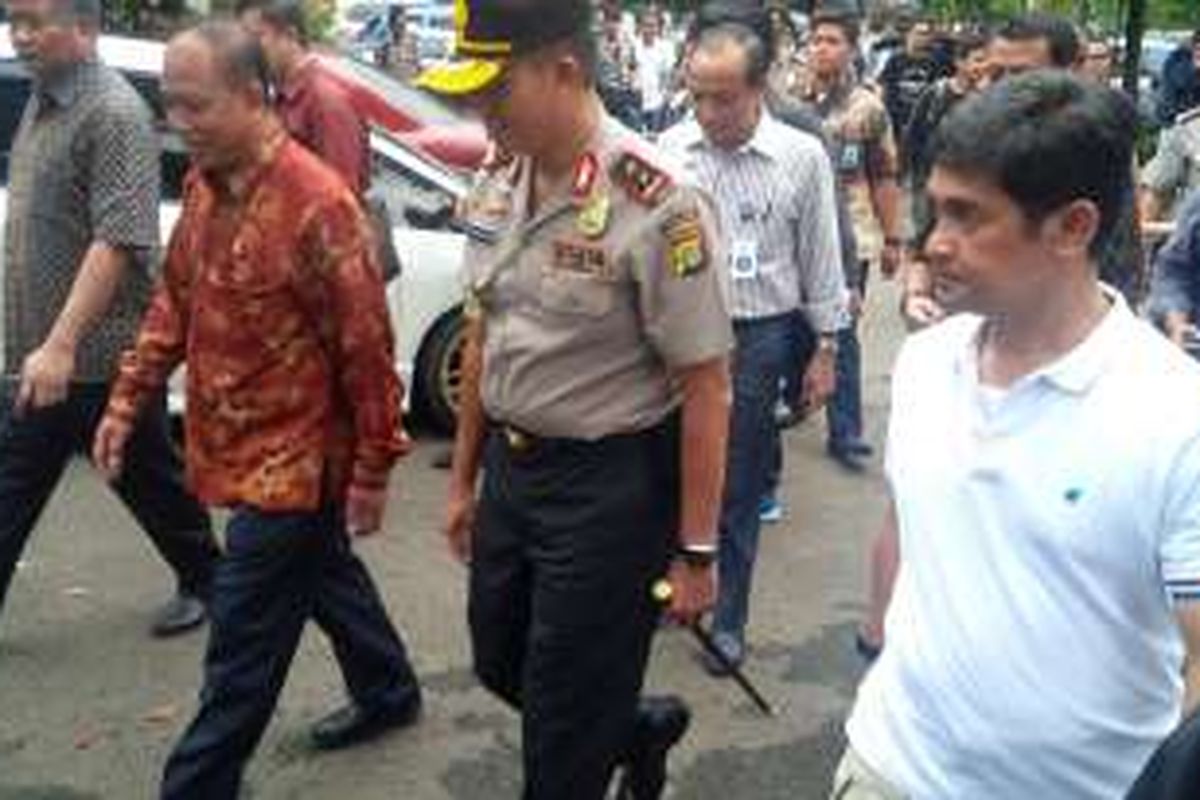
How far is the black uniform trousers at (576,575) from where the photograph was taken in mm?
3283

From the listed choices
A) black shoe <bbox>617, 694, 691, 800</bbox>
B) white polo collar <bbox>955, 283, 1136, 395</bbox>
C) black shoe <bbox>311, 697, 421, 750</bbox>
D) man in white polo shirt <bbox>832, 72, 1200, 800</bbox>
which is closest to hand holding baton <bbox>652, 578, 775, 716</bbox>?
black shoe <bbox>617, 694, 691, 800</bbox>

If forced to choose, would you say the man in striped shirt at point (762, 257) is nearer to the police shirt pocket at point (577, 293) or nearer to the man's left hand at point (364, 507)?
the man's left hand at point (364, 507)

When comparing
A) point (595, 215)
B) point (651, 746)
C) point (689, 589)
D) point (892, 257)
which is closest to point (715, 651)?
point (651, 746)

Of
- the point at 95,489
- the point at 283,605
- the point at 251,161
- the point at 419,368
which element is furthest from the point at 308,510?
the point at 419,368

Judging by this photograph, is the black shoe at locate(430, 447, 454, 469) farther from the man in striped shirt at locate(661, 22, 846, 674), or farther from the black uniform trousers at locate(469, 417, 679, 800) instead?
the black uniform trousers at locate(469, 417, 679, 800)

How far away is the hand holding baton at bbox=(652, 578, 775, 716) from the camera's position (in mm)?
3404

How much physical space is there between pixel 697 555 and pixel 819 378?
1.77 metres

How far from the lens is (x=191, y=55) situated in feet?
12.1

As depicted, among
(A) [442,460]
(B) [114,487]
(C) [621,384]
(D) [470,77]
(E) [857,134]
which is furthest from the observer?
(A) [442,460]

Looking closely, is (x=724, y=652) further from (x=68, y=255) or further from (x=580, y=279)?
(x=580, y=279)

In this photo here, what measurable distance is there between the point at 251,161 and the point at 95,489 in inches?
134

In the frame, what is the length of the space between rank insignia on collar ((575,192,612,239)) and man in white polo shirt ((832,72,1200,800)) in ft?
2.91

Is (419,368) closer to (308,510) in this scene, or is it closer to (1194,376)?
(308,510)

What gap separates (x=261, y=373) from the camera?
3750 millimetres
